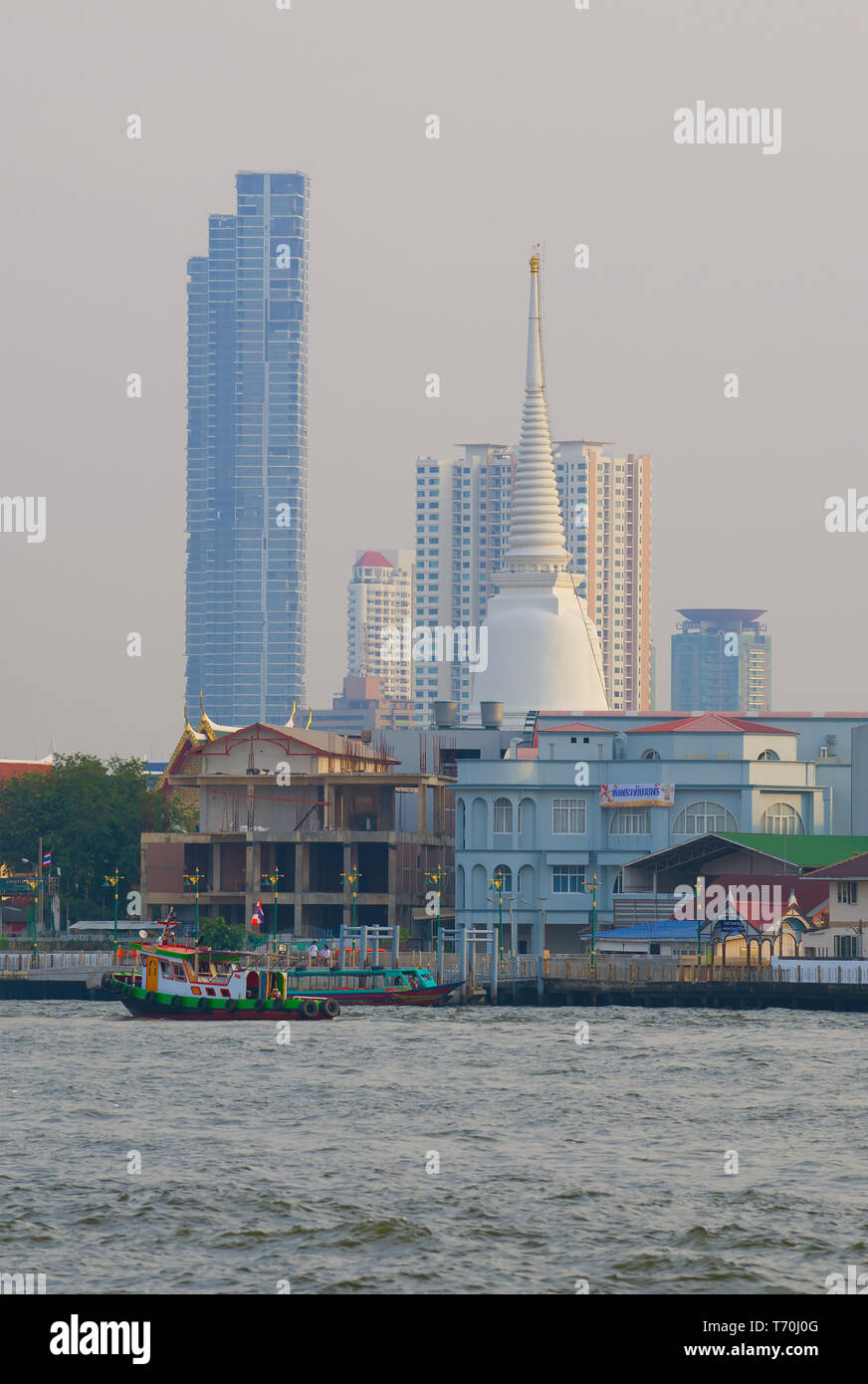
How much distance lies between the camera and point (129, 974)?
258 ft

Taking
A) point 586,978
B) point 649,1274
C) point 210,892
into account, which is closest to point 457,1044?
point 586,978

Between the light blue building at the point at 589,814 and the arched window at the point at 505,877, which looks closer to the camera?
the light blue building at the point at 589,814

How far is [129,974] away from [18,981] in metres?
13.1

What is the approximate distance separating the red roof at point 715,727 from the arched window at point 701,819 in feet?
12.9

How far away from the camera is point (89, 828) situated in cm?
11738

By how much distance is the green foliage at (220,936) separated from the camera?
3898 inches

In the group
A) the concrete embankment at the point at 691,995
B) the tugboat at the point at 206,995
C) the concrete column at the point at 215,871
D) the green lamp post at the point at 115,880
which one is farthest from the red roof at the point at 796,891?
the green lamp post at the point at 115,880

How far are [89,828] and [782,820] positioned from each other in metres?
36.9

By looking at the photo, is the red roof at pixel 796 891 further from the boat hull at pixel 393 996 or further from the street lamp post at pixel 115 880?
the street lamp post at pixel 115 880

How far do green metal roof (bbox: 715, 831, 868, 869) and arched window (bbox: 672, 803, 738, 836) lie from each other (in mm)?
1356

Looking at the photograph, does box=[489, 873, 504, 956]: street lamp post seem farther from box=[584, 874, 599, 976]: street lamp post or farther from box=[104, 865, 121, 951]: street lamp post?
box=[104, 865, 121, 951]: street lamp post

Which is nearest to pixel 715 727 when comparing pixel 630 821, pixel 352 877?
pixel 630 821
